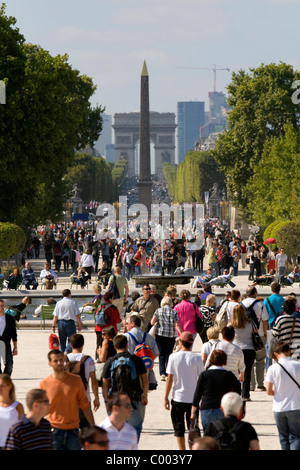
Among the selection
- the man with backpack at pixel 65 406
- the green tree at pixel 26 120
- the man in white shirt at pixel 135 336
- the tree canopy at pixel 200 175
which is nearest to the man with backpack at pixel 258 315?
the man in white shirt at pixel 135 336

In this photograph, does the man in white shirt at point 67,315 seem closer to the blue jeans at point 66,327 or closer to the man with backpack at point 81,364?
the blue jeans at point 66,327

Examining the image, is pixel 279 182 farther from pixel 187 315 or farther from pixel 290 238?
pixel 187 315

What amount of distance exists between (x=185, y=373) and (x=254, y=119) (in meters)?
53.1

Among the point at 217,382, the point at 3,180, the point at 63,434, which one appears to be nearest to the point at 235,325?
the point at 217,382

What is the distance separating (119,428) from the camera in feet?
24.0

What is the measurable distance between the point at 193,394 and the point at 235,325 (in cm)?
245

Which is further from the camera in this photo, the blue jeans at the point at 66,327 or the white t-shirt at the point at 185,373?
the blue jeans at the point at 66,327

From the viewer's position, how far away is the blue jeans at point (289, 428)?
917 cm

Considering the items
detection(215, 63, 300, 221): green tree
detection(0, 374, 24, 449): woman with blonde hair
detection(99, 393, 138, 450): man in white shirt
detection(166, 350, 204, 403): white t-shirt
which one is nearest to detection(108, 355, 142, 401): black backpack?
detection(166, 350, 204, 403): white t-shirt

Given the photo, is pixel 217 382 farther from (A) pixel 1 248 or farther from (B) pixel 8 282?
(A) pixel 1 248

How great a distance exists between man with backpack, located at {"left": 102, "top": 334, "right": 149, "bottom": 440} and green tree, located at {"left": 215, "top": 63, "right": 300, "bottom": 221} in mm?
50902

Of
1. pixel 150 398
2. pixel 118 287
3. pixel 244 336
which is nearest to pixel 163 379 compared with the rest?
Answer: pixel 150 398

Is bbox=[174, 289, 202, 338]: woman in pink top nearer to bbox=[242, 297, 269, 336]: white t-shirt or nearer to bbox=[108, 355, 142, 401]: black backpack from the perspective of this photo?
bbox=[242, 297, 269, 336]: white t-shirt

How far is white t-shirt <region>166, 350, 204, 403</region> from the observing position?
10039 mm
